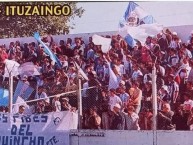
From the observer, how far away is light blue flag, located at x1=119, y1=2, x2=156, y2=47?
8559 millimetres

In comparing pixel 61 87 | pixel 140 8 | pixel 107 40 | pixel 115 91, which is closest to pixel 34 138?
pixel 61 87

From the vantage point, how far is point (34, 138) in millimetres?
8258

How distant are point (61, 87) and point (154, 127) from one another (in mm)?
1881

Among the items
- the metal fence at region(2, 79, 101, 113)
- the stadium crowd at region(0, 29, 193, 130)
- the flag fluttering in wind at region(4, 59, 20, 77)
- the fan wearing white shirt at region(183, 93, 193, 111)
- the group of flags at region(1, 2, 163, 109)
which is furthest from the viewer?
the flag fluttering in wind at region(4, 59, 20, 77)

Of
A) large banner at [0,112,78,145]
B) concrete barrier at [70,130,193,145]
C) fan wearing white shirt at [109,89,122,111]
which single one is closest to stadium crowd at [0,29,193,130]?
fan wearing white shirt at [109,89,122,111]

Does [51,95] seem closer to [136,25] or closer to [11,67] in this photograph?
[11,67]

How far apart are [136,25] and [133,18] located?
5.6 inches

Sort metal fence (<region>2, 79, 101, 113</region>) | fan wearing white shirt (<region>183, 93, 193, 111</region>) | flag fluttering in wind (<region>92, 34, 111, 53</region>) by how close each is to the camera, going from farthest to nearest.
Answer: flag fluttering in wind (<region>92, 34, 111, 53</region>)
metal fence (<region>2, 79, 101, 113</region>)
fan wearing white shirt (<region>183, 93, 193, 111</region>)

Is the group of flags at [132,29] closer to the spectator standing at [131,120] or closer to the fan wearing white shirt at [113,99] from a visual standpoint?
the fan wearing white shirt at [113,99]

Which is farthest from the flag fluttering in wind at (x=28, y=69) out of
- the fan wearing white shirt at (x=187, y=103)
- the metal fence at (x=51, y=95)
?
the fan wearing white shirt at (x=187, y=103)

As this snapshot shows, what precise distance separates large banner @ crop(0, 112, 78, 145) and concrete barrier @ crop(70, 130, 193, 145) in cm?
19

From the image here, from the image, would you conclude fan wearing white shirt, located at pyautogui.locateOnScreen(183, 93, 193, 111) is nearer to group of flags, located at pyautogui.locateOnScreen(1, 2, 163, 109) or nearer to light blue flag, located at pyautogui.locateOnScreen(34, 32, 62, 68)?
group of flags, located at pyautogui.locateOnScreen(1, 2, 163, 109)

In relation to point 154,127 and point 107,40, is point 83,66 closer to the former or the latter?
point 107,40

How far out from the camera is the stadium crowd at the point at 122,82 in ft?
25.4
